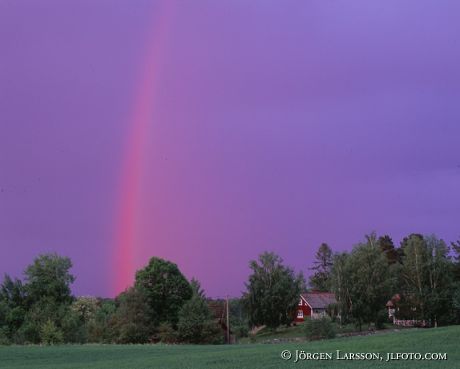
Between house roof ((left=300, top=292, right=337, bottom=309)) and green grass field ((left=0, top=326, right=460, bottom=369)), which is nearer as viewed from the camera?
green grass field ((left=0, top=326, right=460, bottom=369))

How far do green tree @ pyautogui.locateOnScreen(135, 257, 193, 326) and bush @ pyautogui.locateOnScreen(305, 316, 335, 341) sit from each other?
24.5m

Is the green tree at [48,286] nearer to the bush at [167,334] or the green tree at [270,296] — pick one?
the bush at [167,334]

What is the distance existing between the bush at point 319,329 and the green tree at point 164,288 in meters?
24.5

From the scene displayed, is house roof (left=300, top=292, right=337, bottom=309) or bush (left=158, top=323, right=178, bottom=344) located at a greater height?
house roof (left=300, top=292, right=337, bottom=309)

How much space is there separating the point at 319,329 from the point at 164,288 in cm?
2827

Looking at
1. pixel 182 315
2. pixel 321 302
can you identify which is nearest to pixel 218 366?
pixel 182 315

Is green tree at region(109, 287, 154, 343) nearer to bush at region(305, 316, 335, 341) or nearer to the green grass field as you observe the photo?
bush at region(305, 316, 335, 341)

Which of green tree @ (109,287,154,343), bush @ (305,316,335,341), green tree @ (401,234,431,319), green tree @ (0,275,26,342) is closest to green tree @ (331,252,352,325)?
green tree @ (401,234,431,319)

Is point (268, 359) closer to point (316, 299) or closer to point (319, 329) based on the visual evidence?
point (319, 329)

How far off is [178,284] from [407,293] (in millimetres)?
29141

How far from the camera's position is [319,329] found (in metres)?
54.8

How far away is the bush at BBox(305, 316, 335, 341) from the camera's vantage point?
2157 inches

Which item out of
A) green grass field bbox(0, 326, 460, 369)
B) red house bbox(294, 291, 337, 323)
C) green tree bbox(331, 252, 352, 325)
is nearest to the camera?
green grass field bbox(0, 326, 460, 369)

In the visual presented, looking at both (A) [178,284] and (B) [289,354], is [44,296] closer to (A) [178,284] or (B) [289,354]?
(A) [178,284]
